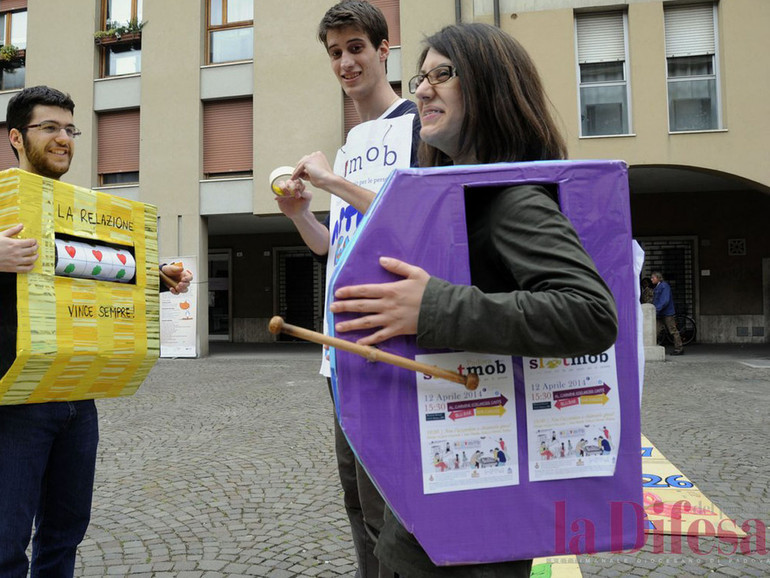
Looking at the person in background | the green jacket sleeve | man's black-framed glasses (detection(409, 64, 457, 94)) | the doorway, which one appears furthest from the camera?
the doorway

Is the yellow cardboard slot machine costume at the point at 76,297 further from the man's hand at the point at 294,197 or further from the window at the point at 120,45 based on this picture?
the window at the point at 120,45

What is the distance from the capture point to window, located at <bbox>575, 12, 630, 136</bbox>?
13.2 m

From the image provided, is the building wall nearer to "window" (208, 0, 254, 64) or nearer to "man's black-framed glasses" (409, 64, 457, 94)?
"window" (208, 0, 254, 64)

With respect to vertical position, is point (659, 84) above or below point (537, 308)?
above

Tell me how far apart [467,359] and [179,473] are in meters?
4.28

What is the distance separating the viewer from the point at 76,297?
1.79m

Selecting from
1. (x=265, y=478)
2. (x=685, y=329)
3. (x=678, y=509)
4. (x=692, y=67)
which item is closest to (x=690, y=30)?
(x=692, y=67)

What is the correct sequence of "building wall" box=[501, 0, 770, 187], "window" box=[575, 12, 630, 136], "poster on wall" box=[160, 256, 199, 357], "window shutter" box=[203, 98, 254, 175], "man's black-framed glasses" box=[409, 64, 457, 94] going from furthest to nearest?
"window shutter" box=[203, 98, 254, 175] < "poster on wall" box=[160, 256, 199, 357] < "window" box=[575, 12, 630, 136] < "building wall" box=[501, 0, 770, 187] < "man's black-framed glasses" box=[409, 64, 457, 94]

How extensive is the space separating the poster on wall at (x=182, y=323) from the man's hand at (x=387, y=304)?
48.0 feet

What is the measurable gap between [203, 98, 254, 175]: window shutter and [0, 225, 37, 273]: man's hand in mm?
13961

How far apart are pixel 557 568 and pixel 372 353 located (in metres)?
2.42

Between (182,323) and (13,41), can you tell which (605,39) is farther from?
(13,41)

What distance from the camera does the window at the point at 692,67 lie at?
42.2ft

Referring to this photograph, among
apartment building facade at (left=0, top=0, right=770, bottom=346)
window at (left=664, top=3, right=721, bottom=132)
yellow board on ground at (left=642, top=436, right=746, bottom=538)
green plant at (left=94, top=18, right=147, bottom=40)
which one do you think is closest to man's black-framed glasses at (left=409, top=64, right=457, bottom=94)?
yellow board on ground at (left=642, top=436, right=746, bottom=538)
